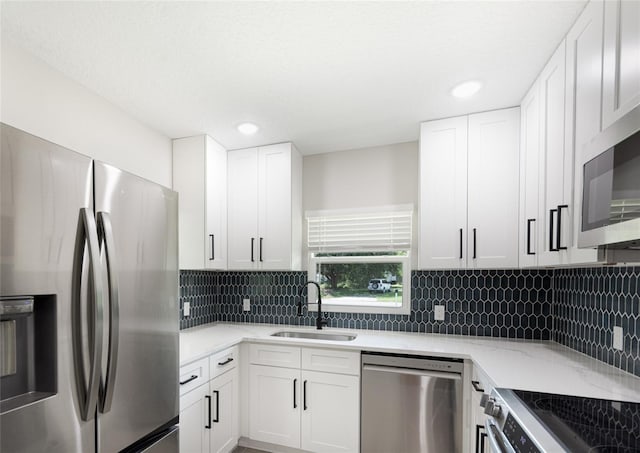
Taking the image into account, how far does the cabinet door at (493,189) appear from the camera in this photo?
6.95 ft

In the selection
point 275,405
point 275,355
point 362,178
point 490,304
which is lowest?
point 275,405

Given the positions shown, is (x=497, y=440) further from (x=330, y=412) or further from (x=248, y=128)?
(x=248, y=128)

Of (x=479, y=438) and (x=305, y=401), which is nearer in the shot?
(x=479, y=438)

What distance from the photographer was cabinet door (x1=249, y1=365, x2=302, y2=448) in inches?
92.8

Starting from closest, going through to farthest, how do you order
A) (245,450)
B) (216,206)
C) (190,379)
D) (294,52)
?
(294,52), (190,379), (245,450), (216,206)

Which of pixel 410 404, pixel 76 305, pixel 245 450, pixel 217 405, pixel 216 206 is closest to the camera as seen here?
pixel 76 305

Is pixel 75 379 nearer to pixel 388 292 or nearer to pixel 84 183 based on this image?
pixel 84 183

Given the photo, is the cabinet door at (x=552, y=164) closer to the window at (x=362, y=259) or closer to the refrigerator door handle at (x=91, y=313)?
the window at (x=362, y=259)

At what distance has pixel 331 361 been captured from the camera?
2293 mm

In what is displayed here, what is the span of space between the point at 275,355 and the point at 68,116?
6.69ft

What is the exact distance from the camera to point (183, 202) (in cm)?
Answer: 266

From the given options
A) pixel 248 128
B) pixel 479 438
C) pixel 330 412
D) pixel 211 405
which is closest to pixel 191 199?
pixel 248 128

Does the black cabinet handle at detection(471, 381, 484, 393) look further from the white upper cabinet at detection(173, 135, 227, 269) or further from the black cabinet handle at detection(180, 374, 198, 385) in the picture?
the white upper cabinet at detection(173, 135, 227, 269)

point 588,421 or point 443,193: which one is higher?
point 443,193
